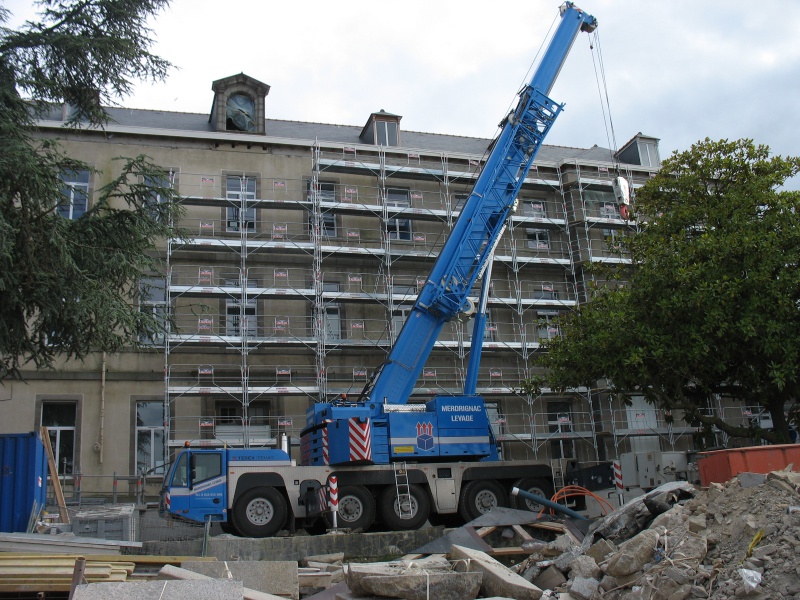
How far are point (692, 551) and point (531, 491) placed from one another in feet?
30.1

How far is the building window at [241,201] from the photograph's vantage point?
974 inches

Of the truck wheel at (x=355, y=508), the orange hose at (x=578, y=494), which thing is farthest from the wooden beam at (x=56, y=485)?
the orange hose at (x=578, y=494)

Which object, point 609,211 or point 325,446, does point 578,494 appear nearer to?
point 325,446

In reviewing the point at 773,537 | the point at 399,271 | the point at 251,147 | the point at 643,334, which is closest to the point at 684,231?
the point at 643,334

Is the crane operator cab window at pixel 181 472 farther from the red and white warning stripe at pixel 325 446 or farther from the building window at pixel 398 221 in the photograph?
the building window at pixel 398 221

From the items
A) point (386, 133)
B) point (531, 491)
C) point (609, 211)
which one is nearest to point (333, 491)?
point (531, 491)

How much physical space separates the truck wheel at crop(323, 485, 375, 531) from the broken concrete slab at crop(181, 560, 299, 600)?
7151 mm

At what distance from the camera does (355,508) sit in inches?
667

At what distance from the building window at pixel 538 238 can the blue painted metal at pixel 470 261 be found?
8.35m

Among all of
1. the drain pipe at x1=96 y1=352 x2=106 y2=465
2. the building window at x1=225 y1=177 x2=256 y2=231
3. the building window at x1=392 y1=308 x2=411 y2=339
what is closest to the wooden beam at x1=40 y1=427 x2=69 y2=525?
the drain pipe at x1=96 y1=352 x2=106 y2=465

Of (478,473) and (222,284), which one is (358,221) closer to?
(222,284)

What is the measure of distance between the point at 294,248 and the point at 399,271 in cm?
357

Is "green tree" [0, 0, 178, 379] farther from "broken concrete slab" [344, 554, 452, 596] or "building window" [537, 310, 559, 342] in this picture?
"building window" [537, 310, 559, 342]

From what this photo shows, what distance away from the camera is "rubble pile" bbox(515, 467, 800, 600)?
8.25 m
